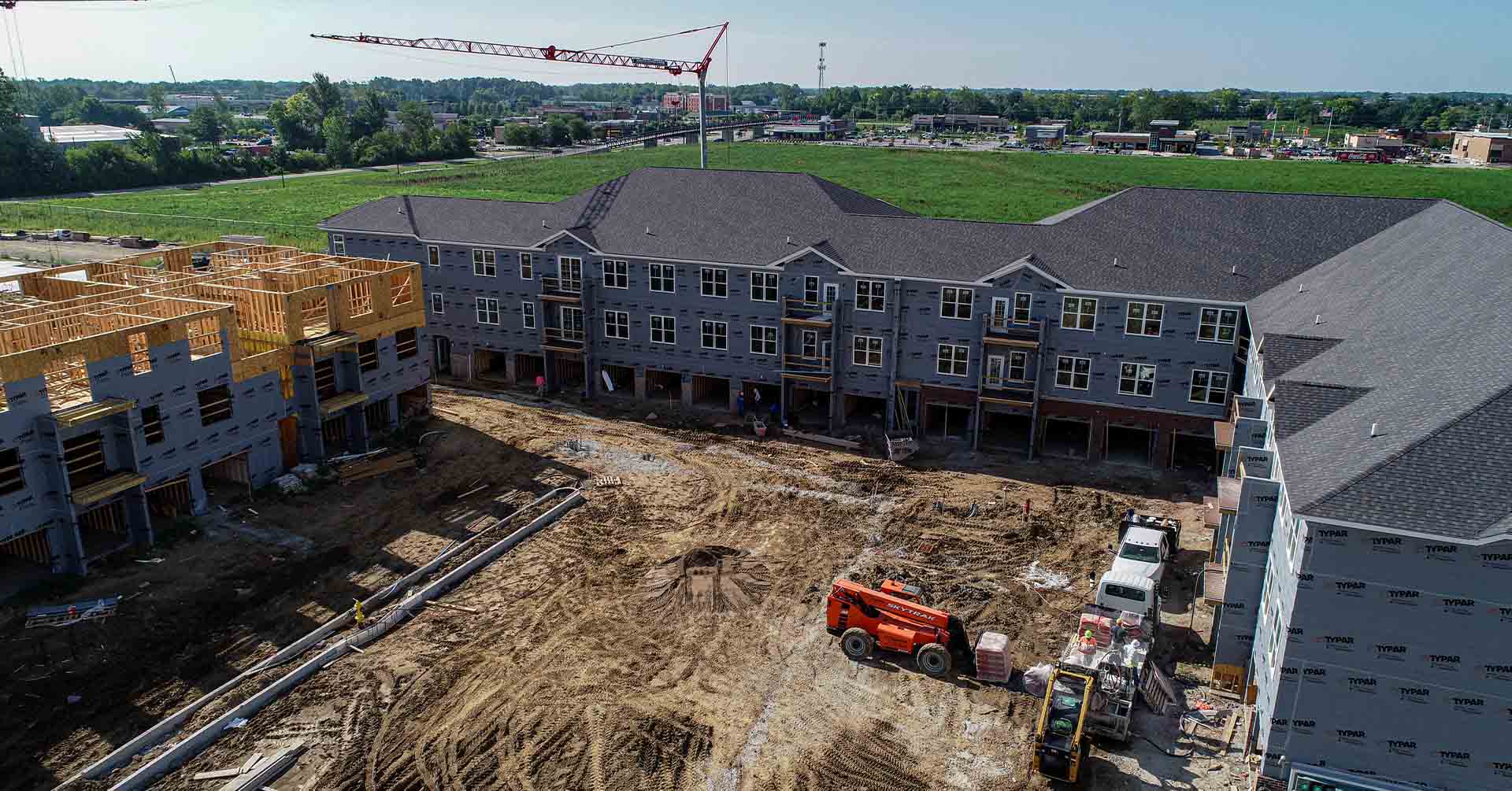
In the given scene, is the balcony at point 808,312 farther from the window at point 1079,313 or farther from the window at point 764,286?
the window at point 1079,313

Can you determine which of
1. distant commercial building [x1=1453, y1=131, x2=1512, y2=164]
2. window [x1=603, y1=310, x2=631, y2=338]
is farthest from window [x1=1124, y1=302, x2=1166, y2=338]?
distant commercial building [x1=1453, y1=131, x2=1512, y2=164]

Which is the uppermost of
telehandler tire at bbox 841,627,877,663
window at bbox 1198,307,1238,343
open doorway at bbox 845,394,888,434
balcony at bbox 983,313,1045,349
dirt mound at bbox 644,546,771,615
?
window at bbox 1198,307,1238,343

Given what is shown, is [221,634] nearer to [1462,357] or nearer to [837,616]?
[837,616]

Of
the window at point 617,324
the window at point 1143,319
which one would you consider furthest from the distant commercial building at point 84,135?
the window at point 1143,319

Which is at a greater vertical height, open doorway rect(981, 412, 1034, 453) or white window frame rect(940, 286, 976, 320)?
white window frame rect(940, 286, 976, 320)

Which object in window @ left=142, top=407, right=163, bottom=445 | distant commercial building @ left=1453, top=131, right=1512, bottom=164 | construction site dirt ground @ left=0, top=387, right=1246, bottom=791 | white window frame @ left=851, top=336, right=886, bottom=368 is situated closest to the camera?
construction site dirt ground @ left=0, top=387, right=1246, bottom=791

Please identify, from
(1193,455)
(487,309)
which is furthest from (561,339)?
(1193,455)

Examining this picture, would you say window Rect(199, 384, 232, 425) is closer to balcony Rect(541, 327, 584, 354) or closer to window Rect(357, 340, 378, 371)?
window Rect(357, 340, 378, 371)

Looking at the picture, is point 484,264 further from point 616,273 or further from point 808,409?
point 808,409
